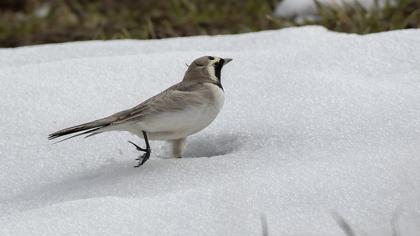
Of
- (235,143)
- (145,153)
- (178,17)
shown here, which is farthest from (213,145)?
(178,17)

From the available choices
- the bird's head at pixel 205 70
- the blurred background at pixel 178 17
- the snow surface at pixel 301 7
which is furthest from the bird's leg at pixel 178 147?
the snow surface at pixel 301 7

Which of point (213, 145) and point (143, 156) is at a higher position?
point (213, 145)

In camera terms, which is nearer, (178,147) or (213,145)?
(178,147)

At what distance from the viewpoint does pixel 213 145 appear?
4133 mm

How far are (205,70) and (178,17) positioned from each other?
3.59 meters

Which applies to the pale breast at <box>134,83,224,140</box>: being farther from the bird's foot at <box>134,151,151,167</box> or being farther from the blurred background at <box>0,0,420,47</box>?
the blurred background at <box>0,0,420,47</box>

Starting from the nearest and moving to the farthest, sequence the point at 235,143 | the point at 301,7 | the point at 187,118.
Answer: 1. the point at 187,118
2. the point at 235,143
3. the point at 301,7

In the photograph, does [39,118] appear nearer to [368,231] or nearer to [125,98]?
[125,98]

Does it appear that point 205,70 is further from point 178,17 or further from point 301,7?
point 178,17

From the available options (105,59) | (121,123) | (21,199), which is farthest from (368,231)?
(105,59)

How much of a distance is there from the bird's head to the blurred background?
2203 mm

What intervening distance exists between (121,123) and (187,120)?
26cm

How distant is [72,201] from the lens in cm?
337

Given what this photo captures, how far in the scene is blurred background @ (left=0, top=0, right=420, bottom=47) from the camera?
638 cm
